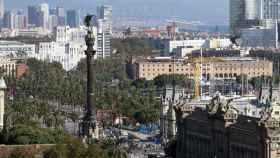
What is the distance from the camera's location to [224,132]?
45.2m

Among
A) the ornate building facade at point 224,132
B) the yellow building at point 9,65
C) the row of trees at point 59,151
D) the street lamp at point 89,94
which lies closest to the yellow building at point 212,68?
the yellow building at point 9,65

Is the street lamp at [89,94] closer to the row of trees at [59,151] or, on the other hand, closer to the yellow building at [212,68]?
the row of trees at [59,151]

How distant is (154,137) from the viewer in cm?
6219

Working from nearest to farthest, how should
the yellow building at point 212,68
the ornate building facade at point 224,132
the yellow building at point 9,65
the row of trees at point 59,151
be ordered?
the row of trees at point 59,151, the ornate building facade at point 224,132, the yellow building at point 9,65, the yellow building at point 212,68

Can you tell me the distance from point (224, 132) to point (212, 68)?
238ft

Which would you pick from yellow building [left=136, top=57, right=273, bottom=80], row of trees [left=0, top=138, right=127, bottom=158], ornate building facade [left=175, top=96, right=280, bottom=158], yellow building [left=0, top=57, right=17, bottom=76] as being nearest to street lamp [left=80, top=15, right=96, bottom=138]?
row of trees [left=0, top=138, right=127, bottom=158]

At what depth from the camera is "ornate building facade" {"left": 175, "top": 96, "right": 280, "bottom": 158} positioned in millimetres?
39500

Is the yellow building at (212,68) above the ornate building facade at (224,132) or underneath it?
above

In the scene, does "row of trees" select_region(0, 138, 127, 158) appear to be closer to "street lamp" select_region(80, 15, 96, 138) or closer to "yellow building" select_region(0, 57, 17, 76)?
"street lamp" select_region(80, 15, 96, 138)

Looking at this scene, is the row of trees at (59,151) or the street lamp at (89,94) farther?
the street lamp at (89,94)

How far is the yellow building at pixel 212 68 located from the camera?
11581 cm

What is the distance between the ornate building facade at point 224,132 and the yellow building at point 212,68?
62863 mm

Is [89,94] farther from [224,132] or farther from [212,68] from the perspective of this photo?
[212,68]

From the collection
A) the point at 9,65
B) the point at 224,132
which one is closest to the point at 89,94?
the point at 224,132
